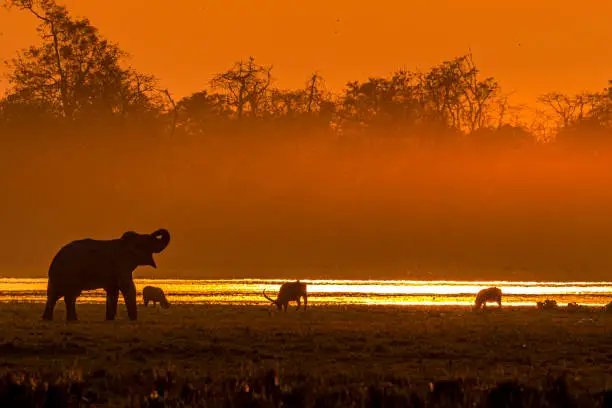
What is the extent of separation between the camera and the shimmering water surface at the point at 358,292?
46594 mm

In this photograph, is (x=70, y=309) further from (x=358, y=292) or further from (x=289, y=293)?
(x=358, y=292)

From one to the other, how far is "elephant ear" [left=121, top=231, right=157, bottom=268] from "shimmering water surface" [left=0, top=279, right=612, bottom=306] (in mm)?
11746

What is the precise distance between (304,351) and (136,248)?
8657 millimetres

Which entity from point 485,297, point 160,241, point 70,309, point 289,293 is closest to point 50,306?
point 70,309

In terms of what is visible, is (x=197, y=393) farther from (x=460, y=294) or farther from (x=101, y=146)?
(x=101, y=146)

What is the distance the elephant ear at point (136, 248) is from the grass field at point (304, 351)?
5.13ft

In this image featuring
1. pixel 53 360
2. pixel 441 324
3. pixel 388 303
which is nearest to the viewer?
pixel 53 360

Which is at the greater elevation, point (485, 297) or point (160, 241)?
point (160, 241)

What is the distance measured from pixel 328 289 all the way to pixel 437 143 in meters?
48.3

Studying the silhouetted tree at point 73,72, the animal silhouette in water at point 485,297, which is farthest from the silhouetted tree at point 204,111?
the animal silhouette in water at point 485,297

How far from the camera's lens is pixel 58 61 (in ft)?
327

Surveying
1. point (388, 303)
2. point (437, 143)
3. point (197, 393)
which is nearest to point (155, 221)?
point (437, 143)

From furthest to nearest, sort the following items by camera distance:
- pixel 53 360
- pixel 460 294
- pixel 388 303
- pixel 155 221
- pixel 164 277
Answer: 1. pixel 155 221
2. pixel 164 277
3. pixel 460 294
4. pixel 388 303
5. pixel 53 360

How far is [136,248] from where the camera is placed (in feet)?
105
